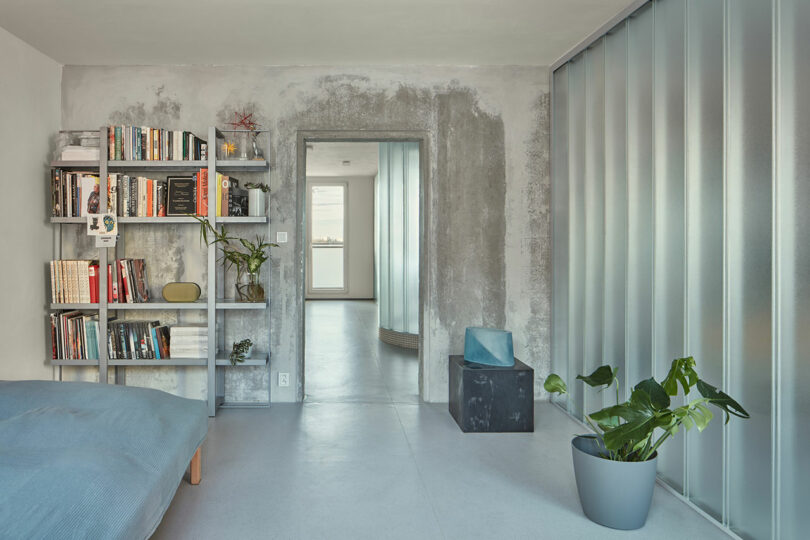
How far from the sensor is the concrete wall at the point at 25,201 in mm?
3752

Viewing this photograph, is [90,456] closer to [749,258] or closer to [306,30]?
[749,258]

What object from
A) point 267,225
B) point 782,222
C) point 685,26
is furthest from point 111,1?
point 782,222

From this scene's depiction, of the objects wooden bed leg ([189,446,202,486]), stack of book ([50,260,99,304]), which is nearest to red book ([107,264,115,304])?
stack of book ([50,260,99,304])

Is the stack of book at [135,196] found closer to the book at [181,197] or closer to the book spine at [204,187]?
the book at [181,197]

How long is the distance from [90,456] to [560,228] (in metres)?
3.52

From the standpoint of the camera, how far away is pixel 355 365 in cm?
597

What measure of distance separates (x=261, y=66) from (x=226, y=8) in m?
1.10

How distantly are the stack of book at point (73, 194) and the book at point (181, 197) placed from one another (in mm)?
502

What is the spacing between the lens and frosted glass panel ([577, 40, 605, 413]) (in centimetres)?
374

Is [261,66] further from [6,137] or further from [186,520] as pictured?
[186,520]

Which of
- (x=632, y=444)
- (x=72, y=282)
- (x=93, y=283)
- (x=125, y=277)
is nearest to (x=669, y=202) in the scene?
(x=632, y=444)

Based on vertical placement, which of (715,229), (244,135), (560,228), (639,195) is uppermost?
(244,135)

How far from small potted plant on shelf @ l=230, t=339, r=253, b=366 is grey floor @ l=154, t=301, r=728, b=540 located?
15.9 inches

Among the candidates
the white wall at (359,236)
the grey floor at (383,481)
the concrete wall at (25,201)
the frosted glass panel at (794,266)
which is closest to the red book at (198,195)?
the concrete wall at (25,201)
